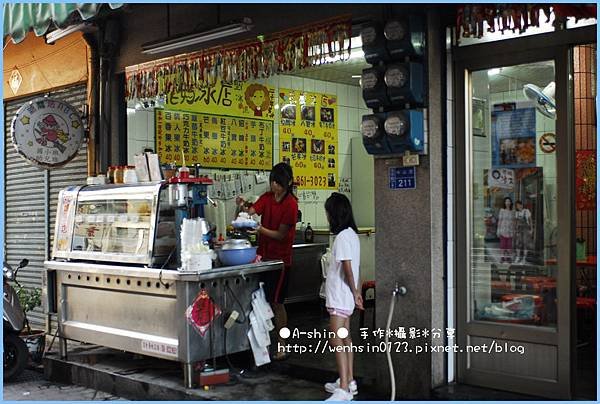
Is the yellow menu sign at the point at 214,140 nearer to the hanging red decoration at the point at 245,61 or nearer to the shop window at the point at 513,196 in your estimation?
the hanging red decoration at the point at 245,61

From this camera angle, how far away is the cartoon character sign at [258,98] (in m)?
9.49

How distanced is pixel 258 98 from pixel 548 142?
5.05 metres

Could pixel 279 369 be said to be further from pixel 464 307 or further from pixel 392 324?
pixel 464 307

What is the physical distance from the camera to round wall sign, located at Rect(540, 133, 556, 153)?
5270mm

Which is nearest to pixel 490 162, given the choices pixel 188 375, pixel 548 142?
pixel 548 142

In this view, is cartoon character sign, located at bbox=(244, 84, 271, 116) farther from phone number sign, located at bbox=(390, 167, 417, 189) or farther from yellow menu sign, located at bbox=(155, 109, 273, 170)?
phone number sign, located at bbox=(390, 167, 417, 189)

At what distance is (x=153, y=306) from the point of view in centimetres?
604

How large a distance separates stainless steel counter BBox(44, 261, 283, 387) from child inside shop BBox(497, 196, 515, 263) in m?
2.07

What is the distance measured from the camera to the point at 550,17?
16.6 ft

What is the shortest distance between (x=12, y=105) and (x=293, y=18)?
5.87m

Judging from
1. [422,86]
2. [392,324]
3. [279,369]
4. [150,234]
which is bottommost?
[279,369]

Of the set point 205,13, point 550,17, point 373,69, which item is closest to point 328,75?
point 205,13

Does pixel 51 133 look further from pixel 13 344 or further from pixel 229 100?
pixel 13 344

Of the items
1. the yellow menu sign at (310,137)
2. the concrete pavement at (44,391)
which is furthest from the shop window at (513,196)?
the yellow menu sign at (310,137)
